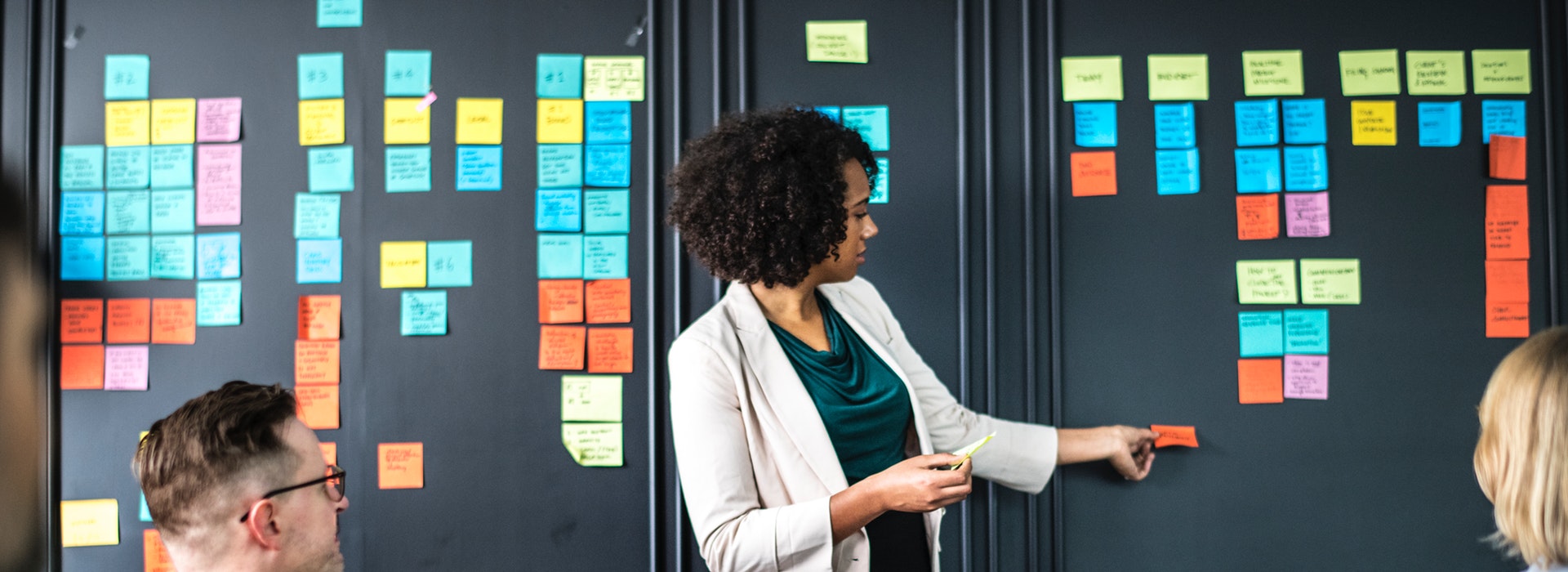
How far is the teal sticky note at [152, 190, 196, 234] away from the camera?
1.96 m

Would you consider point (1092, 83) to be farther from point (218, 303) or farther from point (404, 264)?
point (218, 303)

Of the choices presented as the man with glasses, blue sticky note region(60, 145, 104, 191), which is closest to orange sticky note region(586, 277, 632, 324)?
the man with glasses

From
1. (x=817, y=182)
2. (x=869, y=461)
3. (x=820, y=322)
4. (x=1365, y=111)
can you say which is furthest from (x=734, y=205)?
(x=1365, y=111)

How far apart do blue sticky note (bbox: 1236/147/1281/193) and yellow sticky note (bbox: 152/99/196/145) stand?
98.8 inches

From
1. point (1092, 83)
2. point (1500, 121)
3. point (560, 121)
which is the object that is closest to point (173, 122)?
point (560, 121)

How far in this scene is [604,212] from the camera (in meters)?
1.94

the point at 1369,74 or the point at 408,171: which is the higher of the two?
the point at 1369,74

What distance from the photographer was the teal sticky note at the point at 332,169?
6.40 ft

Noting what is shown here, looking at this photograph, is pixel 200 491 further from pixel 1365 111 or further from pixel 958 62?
pixel 1365 111

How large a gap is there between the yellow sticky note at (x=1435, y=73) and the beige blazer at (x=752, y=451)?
4.95ft

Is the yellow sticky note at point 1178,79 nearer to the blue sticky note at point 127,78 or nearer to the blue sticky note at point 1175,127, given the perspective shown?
the blue sticky note at point 1175,127

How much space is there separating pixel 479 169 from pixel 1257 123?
1.85m

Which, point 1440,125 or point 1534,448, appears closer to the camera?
point 1534,448

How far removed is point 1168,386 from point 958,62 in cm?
92
